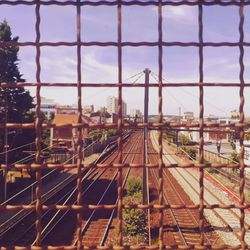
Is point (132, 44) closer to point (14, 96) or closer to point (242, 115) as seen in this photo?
point (242, 115)

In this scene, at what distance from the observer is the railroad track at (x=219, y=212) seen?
13413 mm

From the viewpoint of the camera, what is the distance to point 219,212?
53.8ft

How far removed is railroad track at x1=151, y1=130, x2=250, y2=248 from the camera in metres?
13.4

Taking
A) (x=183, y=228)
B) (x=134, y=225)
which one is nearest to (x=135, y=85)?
(x=134, y=225)

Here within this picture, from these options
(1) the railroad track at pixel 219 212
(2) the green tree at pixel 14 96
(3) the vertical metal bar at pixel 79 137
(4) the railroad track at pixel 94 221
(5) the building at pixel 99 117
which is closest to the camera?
(3) the vertical metal bar at pixel 79 137

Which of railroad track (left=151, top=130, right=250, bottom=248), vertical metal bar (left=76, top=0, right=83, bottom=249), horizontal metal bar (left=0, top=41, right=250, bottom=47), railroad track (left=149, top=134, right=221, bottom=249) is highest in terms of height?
horizontal metal bar (left=0, top=41, right=250, bottom=47)

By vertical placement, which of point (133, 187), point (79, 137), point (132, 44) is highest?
point (132, 44)

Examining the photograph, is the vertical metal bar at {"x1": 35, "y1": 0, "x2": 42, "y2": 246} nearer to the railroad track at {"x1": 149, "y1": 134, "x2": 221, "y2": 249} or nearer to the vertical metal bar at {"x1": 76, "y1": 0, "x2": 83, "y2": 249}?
the vertical metal bar at {"x1": 76, "y1": 0, "x2": 83, "y2": 249}

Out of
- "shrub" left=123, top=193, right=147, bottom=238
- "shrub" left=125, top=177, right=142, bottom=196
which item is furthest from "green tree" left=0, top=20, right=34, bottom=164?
"shrub" left=123, top=193, right=147, bottom=238

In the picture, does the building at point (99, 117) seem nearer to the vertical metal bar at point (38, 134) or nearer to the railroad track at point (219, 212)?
the railroad track at point (219, 212)

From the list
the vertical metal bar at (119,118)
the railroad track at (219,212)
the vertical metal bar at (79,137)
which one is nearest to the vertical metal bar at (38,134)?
the vertical metal bar at (79,137)

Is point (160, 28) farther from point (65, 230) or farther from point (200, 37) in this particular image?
point (65, 230)

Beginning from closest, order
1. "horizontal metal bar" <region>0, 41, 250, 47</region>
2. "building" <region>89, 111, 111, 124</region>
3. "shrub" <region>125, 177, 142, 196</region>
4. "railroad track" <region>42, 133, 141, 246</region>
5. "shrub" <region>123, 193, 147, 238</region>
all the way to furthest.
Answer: "horizontal metal bar" <region>0, 41, 250, 47</region>
"railroad track" <region>42, 133, 141, 246</region>
"shrub" <region>123, 193, 147, 238</region>
"shrub" <region>125, 177, 142, 196</region>
"building" <region>89, 111, 111, 124</region>

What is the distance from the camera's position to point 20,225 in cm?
1417
